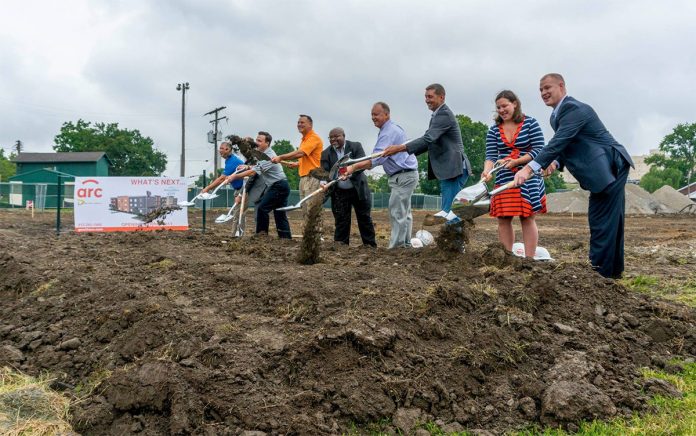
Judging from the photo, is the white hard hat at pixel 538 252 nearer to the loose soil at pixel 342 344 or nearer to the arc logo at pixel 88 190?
the loose soil at pixel 342 344

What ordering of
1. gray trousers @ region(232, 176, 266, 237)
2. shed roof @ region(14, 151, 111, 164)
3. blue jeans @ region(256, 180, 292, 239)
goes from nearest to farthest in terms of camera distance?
blue jeans @ region(256, 180, 292, 239), gray trousers @ region(232, 176, 266, 237), shed roof @ region(14, 151, 111, 164)

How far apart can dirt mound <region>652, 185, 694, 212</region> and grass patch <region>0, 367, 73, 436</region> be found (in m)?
38.5

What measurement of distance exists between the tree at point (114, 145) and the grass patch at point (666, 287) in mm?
71980

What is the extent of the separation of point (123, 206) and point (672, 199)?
34474mm

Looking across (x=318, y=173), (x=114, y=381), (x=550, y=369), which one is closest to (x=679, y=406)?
(x=550, y=369)

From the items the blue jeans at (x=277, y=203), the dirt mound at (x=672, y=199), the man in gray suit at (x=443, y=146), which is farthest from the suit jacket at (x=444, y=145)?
the dirt mound at (x=672, y=199)

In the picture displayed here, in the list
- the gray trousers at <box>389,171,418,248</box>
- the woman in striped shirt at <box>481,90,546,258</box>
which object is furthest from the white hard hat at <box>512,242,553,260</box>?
the gray trousers at <box>389,171,418,248</box>

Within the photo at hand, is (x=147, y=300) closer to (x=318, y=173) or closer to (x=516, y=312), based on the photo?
(x=516, y=312)

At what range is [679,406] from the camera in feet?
9.63

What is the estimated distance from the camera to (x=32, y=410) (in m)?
2.84

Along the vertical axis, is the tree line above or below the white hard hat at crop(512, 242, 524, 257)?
Answer: above

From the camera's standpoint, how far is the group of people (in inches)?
208

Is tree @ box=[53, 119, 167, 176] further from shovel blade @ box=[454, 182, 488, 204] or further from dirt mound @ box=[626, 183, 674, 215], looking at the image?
shovel blade @ box=[454, 182, 488, 204]

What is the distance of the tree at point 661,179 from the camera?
74.0 meters
